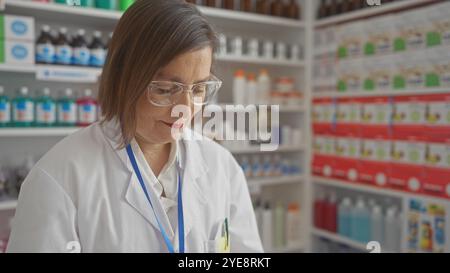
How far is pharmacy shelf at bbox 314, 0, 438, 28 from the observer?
202 centimetres

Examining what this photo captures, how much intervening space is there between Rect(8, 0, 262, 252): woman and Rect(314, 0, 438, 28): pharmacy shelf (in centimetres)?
142

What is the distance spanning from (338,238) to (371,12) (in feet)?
4.44

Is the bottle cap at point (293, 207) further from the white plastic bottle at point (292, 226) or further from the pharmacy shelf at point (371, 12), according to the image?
the pharmacy shelf at point (371, 12)

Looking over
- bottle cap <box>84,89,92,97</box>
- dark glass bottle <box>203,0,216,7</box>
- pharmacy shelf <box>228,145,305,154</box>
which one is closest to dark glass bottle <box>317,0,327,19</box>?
dark glass bottle <box>203,0,216,7</box>

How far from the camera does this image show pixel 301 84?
276 cm

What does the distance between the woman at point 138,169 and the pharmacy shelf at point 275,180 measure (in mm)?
1582

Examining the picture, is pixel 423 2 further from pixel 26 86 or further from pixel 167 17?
pixel 26 86

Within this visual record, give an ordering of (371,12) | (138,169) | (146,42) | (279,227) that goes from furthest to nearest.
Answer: (279,227) → (371,12) → (138,169) → (146,42)

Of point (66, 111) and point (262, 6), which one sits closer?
point (66, 111)

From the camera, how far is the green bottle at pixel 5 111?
1803 millimetres

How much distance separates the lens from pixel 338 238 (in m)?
2.50

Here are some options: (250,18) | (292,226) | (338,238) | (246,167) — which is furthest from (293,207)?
(250,18)

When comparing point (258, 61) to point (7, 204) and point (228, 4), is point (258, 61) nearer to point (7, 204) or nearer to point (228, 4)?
point (228, 4)

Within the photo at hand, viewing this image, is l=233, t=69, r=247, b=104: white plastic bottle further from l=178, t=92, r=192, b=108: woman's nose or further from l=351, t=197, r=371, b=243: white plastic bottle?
l=178, t=92, r=192, b=108: woman's nose
